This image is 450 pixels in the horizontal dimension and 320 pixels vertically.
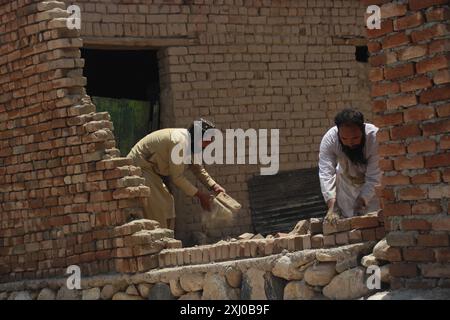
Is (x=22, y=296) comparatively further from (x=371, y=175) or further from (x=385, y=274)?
(x=385, y=274)

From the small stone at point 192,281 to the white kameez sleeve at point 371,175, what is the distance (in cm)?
136

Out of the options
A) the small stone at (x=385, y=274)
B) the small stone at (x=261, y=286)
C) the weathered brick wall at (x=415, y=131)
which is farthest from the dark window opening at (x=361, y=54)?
the small stone at (x=385, y=274)

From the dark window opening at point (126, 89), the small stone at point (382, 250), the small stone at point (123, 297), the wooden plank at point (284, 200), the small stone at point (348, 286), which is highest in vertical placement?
the dark window opening at point (126, 89)

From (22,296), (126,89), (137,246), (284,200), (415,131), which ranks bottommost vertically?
(22,296)

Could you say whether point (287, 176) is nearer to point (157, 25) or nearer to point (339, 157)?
point (157, 25)

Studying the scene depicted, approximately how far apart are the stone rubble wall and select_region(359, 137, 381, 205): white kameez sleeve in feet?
2.17

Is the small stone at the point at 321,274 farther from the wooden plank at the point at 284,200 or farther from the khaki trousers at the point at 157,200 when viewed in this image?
the wooden plank at the point at 284,200

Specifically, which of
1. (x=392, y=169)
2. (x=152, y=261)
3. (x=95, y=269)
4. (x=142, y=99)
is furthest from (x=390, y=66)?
(x=142, y=99)

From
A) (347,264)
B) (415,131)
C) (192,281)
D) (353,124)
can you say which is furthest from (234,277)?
(415,131)

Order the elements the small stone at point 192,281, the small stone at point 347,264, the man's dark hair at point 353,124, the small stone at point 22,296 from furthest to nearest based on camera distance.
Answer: the small stone at point 22,296 → the small stone at point 192,281 → the man's dark hair at point 353,124 → the small stone at point 347,264

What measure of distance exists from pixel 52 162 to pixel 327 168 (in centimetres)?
249

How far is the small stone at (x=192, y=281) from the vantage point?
7.16 metres

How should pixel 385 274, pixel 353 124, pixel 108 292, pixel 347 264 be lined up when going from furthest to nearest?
pixel 108 292 → pixel 353 124 → pixel 347 264 → pixel 385 274

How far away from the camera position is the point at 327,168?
709 cm
